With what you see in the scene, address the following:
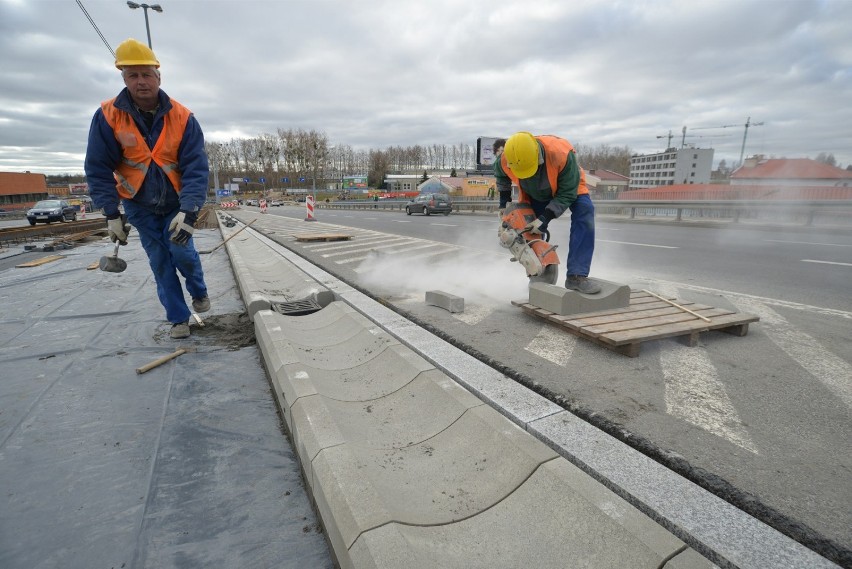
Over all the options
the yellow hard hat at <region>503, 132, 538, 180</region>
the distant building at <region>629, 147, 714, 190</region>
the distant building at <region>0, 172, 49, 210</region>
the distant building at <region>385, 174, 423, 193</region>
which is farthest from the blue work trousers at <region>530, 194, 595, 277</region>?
the distant building at <region>385, 174, 423, 193</region>

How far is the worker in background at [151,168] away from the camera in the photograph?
309cm

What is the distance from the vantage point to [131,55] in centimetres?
299

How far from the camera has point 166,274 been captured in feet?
11.6

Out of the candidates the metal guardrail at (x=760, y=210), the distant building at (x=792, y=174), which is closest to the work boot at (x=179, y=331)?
the metal guardrail at (x=760, y=210)

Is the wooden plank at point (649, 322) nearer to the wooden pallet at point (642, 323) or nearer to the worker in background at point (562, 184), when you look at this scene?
the wooden pallet at point (642, 323)

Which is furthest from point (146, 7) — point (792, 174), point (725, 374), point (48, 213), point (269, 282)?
point (792, 174)

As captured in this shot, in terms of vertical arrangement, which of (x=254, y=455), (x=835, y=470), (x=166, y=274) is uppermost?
(x=166, y=274)

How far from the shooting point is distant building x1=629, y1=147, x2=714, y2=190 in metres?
77.9

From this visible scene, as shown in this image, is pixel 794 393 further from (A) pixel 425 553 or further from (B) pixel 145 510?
(B) pixel 145 510

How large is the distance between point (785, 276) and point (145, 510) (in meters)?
6.95

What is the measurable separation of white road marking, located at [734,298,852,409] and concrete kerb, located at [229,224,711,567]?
180 centimetres

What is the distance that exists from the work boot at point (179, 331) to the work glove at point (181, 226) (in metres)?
0.70

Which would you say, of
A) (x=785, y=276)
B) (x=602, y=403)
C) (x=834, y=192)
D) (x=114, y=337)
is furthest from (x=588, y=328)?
(x=834, y=192)

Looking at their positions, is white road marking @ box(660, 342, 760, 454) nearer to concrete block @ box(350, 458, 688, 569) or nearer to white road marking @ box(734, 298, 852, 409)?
white road marking @ box(734, 298, 852, 409)
